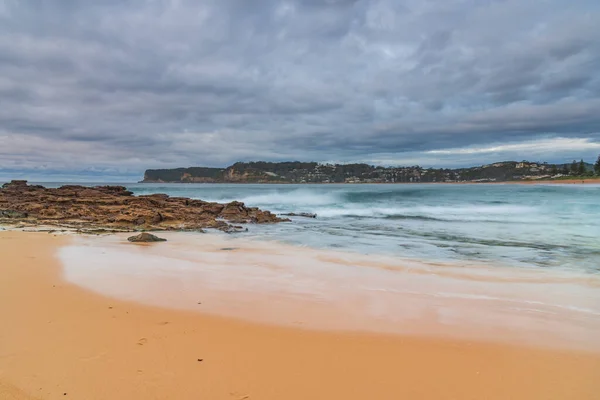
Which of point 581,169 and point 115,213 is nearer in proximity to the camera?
point 115,213

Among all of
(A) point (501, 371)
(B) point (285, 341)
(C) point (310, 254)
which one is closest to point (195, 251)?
(C) point (310, 254)

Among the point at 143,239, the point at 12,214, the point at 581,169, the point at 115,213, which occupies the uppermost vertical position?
the point at 581,169

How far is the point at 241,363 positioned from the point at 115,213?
16415mm

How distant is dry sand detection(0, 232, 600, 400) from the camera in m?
2.84

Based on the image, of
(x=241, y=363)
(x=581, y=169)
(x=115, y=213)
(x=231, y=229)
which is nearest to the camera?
(x=241, y=363)

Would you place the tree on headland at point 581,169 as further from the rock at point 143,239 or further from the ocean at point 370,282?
the rock at point 143,239

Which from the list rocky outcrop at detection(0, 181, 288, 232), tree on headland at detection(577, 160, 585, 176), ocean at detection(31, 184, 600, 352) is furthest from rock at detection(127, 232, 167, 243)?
tree on headland at detection(577, 160, 585, 176)

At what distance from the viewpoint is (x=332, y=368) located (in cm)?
322

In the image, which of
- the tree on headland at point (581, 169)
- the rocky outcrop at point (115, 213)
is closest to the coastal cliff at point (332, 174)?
the tree on headland at point (581, 169)

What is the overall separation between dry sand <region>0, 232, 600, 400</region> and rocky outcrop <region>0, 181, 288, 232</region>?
424 inches

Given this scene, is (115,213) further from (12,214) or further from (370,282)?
(370,282)

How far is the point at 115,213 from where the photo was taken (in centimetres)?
1767

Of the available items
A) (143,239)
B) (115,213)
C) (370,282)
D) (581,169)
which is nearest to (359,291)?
(370,282)

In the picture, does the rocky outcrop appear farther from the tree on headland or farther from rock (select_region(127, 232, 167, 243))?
the tree on headland
